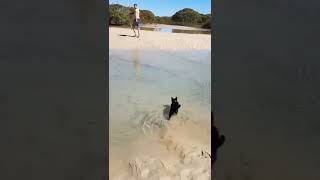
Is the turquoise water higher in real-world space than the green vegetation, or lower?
lower

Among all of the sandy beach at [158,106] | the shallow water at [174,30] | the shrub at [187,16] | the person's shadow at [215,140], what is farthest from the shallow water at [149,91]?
the person's shadow at [215,140]

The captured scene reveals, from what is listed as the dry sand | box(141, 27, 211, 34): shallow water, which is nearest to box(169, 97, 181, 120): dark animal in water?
the dry sand

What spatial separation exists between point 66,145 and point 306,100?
3.96ft

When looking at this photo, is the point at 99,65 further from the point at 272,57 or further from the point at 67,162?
the point at 272,57

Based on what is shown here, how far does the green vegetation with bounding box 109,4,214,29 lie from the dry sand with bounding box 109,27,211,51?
25 centimetres

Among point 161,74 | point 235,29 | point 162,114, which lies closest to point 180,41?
point 161,74

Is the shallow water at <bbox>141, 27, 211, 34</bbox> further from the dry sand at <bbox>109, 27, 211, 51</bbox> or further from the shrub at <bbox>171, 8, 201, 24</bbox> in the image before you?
the shrub at <bbox>171, 8, 201, 24</bbox>

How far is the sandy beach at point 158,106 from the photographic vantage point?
5582mm

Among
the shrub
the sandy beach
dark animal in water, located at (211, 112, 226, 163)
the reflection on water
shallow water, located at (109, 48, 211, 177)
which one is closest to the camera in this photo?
dark animal in water, located at (211, 112, 226, 163)

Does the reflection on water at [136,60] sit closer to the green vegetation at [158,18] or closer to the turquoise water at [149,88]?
the turquoise water at [149,88]

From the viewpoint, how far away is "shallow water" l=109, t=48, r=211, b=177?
22.8 ft

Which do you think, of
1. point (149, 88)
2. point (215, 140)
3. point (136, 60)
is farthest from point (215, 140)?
point (136, 60)

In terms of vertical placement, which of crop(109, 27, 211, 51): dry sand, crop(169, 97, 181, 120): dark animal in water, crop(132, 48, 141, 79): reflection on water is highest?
crop(109, 27, 211, 51): dry sand

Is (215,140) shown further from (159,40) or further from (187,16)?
(187,16)
